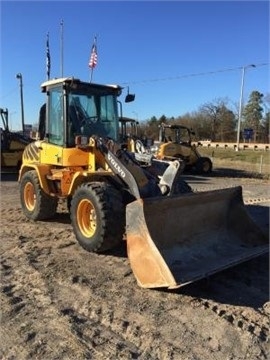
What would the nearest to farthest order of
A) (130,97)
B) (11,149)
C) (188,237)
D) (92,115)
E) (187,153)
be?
1. (188,237)
2. (92,115)
3. (130,97)
4. (11,149)
5. (187,153)

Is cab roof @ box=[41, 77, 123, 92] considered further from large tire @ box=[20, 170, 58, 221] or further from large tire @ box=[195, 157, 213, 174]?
large tire @ box=[195, 157, 213, 174]

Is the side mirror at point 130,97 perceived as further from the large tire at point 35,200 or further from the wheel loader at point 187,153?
the wheel loader at point 187,153

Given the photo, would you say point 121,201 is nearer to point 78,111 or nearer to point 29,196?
point 78,111

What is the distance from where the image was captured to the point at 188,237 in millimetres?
6168

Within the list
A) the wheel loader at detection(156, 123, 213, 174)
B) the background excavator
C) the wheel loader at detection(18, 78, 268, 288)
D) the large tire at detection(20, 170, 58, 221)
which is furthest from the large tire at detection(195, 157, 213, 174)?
the large tire at detection(20, 170, 58, 221)

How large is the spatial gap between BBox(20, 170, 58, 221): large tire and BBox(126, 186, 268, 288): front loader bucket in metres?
3.29

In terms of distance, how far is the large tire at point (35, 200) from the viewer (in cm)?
863

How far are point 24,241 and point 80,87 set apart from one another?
2664mm

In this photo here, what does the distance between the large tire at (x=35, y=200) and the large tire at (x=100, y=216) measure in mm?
1938

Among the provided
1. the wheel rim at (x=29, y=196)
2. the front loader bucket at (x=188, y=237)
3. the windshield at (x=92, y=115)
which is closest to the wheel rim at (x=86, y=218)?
the front loader bucket at (x=188, y=237)

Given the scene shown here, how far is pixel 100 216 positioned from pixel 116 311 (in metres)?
1.83

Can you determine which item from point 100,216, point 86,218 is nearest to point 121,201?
point 100,216

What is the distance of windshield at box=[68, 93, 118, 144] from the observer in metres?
7.90

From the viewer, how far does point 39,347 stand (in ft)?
12.8
